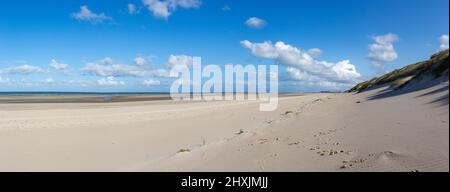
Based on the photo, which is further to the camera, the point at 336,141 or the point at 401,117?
the point at 336,141

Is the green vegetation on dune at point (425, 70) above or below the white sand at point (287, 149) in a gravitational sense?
above

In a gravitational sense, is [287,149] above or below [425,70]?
below

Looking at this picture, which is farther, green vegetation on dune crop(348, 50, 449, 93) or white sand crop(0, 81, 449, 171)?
green vegetation on dune crop(348, 50, 449, 93)

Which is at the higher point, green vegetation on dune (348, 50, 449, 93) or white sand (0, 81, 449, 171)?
green vegetation on dune (348, 50, 449, 93)

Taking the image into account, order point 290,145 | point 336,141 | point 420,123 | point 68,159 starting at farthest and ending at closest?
1. point 68,159
2. point 290,145
3. point 336,141
4. point 420,123

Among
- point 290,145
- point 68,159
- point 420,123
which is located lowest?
point 68,159

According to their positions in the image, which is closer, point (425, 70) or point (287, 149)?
point (287, 149)

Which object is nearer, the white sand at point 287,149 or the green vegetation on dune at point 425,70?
the white sand at point 287,149
